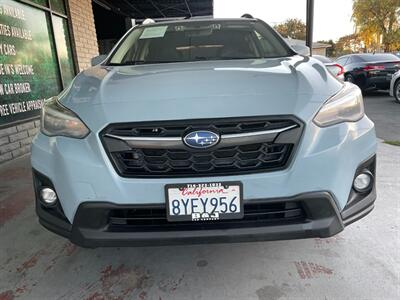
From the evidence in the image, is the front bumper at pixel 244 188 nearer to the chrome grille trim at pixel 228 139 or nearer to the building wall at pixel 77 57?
the chrome grille trim at pixel 228 139

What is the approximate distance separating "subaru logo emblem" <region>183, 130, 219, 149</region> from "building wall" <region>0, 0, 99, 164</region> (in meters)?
3.73

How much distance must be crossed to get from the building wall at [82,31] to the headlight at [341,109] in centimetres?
639

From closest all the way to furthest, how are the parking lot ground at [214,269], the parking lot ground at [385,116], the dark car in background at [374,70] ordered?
the parking lot ground at [214,269]
the parking lot ground at [385,116]
the dark car in background at [374,70]

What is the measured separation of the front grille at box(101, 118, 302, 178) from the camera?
1.77 meters

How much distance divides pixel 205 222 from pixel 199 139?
41 centimetres

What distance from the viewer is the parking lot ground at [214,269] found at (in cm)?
203

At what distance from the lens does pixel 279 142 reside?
5.79ft

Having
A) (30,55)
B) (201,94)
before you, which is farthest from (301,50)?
(30,55)

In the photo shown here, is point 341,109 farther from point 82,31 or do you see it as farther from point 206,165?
point 82,31

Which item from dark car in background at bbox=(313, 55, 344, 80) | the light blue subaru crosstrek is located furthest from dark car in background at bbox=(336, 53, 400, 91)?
the light blue subaru crosstrek

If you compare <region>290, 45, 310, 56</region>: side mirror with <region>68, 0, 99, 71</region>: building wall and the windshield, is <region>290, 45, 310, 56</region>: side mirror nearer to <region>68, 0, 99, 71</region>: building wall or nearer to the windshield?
the windshield

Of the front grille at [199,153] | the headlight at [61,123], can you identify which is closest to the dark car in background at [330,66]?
the front grille at [199,153]

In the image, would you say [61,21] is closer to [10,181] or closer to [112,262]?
[10,181]

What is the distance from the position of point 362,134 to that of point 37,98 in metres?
5.07
